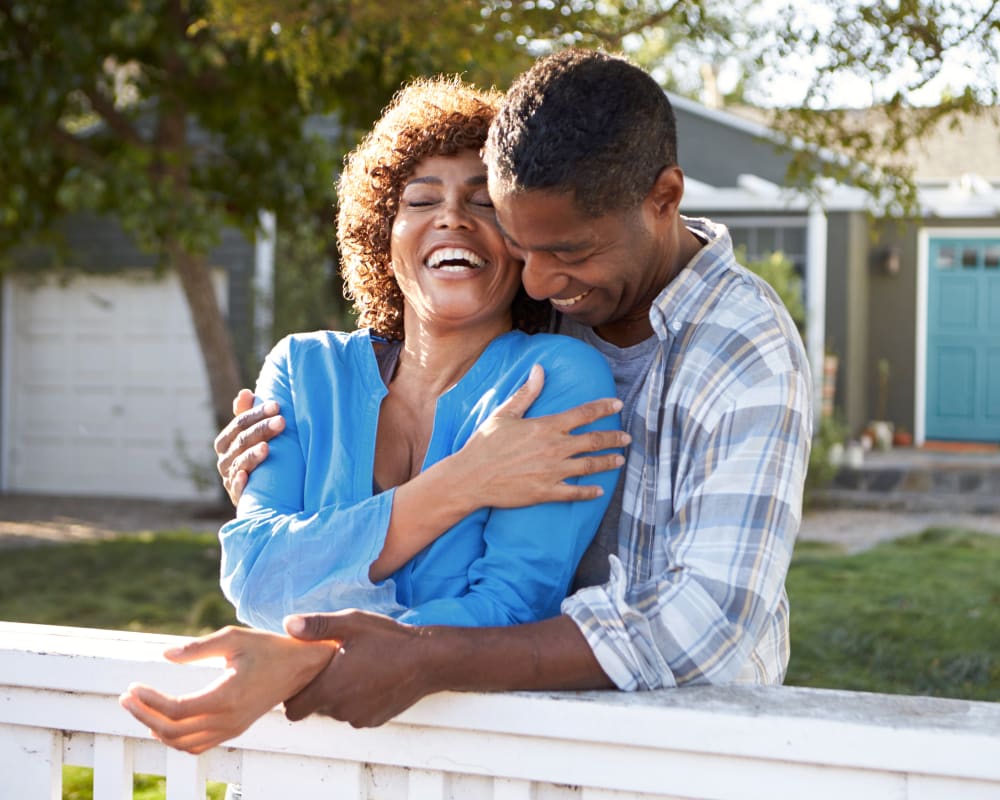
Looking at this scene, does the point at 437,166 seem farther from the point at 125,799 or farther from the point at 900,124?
the point at 900,124

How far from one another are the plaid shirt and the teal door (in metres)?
13.5

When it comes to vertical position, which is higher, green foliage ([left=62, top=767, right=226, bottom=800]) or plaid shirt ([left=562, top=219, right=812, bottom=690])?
plaid shirt ([left=562, top=219, right=812, bottom=690])

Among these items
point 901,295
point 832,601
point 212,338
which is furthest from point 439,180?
point 901,295

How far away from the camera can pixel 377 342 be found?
232 cm

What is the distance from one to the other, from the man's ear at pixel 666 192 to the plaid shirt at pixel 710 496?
0.41 ft

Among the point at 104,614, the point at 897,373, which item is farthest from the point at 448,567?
the point at 897,373

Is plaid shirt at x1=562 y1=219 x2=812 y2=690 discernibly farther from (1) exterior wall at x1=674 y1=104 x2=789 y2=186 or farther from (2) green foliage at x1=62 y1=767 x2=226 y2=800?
(1) exterior wall at x1=674 y1=104 x2=789 y2=186

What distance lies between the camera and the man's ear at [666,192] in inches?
75.6

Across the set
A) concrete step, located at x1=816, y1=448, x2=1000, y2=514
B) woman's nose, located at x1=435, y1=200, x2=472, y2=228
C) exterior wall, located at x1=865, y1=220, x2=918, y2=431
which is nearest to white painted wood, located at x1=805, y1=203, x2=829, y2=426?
concrete step, located at x1=816, y1=448, x2=1000, y2=514

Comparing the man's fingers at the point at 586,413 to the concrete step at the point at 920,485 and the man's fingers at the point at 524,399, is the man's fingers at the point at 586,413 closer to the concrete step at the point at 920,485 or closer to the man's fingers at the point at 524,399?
the man's fingers at the point at 524,399

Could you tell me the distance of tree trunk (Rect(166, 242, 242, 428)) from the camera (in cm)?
866

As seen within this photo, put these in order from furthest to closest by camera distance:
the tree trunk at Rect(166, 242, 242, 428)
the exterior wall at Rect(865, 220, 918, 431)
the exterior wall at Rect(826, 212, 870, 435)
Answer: the exterior wall at Rect(865, 220, 918, 431)
the exterior wall at Rect(826, 212, 870, 435)
the tree trunk at Rect(166, 242, 242, 428)

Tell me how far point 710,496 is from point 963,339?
1372 cm

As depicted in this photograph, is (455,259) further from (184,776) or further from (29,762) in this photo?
(29,762)
